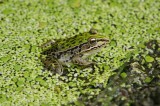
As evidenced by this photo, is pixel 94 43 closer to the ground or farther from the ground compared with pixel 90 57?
farther from the ground

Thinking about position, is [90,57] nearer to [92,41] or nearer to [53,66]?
[92,41]

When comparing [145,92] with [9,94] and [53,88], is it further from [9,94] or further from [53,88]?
[9,94]

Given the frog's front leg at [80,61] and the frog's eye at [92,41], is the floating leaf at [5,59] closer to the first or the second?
the frog's front leg at [80,61]

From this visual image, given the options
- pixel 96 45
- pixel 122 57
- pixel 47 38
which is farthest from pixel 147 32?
pixel 47 38

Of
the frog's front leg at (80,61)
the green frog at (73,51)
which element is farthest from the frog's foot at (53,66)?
the frog's front leg at (80,61)

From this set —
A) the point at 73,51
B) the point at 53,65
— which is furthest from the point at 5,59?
the point at 73,51

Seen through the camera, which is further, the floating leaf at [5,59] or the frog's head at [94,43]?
the floating leaf at [5,59]

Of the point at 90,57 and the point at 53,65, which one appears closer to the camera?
the point at 53,65
